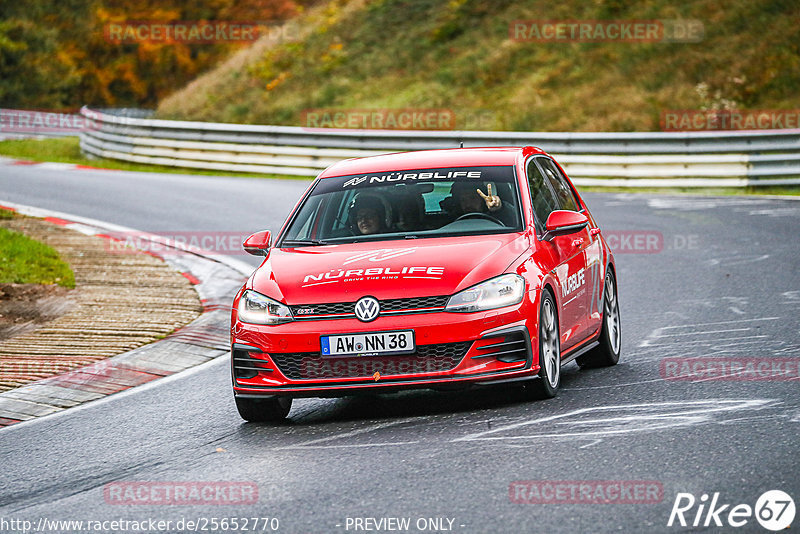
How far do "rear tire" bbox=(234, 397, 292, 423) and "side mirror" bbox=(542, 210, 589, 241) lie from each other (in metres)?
1.97

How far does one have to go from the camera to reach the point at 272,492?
5.96 meters

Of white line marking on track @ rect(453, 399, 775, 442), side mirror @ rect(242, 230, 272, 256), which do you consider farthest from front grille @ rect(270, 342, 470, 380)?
side mirror @ rect(242, 230, 272, 256)

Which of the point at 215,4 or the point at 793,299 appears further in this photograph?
the point at 215,4

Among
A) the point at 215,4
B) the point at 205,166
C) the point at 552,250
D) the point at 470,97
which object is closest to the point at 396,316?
the point at 552,250

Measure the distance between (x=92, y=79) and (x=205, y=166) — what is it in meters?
46.6

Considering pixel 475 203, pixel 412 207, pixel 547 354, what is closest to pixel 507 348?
pixel 547 354

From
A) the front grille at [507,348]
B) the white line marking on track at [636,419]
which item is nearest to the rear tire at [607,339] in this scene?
the white line marking on track at [636,419]

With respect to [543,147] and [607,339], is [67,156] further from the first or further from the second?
[607,339]

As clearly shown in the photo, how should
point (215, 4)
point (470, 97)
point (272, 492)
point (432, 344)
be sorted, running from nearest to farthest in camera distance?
point (272, 492), point (432, 344), point (470, 97), point (215, 4)

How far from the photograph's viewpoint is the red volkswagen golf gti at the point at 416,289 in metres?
7.16

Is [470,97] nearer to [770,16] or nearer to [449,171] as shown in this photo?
[770,16]

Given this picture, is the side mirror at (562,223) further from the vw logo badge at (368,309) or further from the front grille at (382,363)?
the vw logo badge at (368,309)

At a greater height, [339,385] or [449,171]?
[449,171]

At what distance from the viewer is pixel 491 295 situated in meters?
7.26
